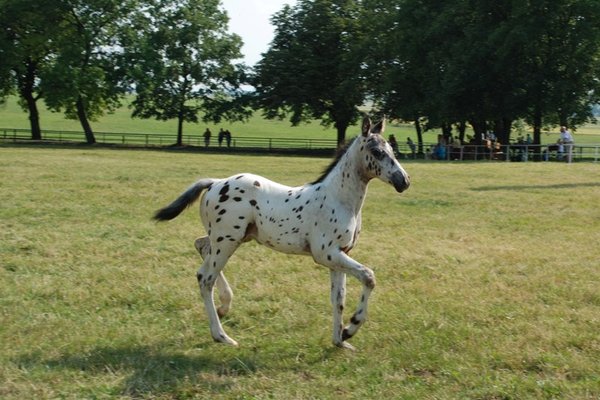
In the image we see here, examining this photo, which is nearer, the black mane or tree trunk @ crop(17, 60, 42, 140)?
the black mane

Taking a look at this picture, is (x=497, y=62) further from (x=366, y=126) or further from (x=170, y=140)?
(x=366, y=126)

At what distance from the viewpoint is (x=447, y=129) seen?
55156mm

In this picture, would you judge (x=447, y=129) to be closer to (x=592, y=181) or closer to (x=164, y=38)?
(x=164, y=38)

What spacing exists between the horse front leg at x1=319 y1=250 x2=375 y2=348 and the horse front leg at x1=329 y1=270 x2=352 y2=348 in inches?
0.8

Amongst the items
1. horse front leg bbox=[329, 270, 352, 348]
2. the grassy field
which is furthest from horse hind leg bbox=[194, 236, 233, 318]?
horse front leg bbox=[329, 270, 352, 348]

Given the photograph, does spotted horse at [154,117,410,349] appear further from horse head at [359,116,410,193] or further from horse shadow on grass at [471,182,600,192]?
horse shadow on grass at [471,182,600,192]

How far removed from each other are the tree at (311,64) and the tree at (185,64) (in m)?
4.03

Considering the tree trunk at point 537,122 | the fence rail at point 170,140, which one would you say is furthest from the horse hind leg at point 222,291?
the fence rail at point 170,140

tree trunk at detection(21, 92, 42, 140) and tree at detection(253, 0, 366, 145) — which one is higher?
tree at detection(253, 0, 366, 145)

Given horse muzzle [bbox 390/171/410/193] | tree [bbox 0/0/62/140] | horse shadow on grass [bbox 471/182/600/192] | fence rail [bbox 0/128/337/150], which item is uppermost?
tree [bbox 0/0/62/140]

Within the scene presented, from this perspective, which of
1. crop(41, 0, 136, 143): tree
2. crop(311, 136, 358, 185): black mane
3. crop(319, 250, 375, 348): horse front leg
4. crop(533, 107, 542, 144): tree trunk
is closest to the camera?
crop(319, 250, 375, 348): horse front leg

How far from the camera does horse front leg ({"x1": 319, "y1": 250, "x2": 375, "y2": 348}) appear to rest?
7070 millimetres

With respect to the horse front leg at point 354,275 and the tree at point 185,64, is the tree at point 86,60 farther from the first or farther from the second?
the horse front leg at point 354,275

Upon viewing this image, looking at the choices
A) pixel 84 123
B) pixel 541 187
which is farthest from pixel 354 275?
pixel 84 123
